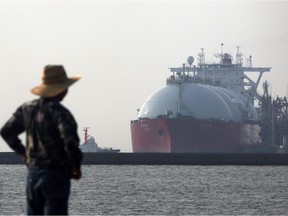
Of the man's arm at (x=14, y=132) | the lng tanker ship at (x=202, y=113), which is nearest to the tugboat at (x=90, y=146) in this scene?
the lng tanker ship at (x=202, y=113)

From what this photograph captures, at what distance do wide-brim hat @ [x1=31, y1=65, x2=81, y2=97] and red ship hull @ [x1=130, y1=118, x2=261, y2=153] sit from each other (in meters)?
81.8

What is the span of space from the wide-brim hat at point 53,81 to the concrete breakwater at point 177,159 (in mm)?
70403

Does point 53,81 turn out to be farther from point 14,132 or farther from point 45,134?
point 14,132

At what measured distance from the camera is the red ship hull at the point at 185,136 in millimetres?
89688

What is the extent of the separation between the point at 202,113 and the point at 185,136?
7506 mm

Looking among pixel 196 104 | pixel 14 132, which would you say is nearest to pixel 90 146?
pixel 196 104

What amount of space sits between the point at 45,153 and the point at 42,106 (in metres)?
0.30

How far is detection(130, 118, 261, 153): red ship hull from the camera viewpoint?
294 feet

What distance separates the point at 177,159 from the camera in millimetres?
79312

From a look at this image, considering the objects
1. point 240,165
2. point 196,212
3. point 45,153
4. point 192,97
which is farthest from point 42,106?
point 192,97

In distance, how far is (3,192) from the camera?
34875 mm

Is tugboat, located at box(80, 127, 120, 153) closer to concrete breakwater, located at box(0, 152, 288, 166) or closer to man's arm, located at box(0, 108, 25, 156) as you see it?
concrete breakwater, located at box(0, 152, 288, 166)

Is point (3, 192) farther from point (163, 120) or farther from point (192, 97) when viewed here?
point (192, 97)

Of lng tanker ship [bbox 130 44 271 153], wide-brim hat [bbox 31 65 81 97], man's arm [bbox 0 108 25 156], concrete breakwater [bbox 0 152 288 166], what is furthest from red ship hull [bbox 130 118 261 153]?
wide-brim hat [bbox 31 65 81 97]
